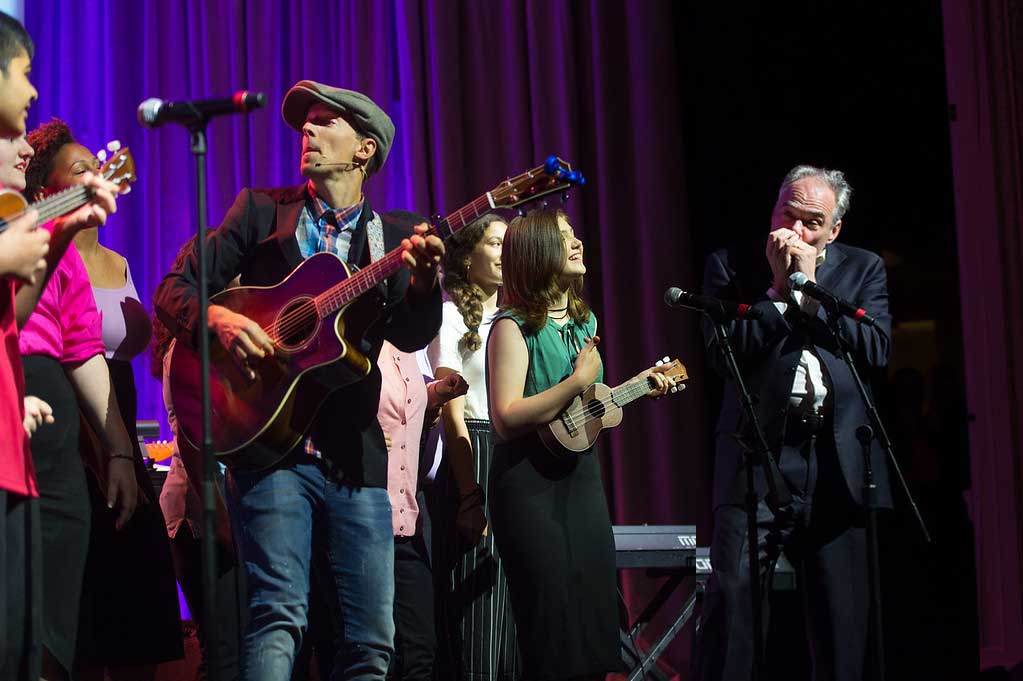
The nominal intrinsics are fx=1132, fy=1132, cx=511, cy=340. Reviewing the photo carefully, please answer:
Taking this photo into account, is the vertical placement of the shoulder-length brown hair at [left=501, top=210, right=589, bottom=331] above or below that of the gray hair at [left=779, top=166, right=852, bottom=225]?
below

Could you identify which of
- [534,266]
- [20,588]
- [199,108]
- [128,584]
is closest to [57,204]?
[199,108]

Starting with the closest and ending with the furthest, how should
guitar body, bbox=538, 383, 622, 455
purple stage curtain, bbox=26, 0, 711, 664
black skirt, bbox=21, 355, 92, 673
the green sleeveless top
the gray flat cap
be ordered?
black skirt, bbox=21, 355, 92, 673 < the gray flat cap < guitar body, bbox=538, 383, 622, 455 < the green sleeveless top < purple stage curtain, bbox=26, 0, 711, 664

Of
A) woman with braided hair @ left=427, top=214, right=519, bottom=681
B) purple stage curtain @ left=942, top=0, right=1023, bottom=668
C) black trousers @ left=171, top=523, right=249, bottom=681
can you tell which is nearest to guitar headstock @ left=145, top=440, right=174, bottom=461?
black trousers @ left=171, top=523, right=249, bottom=681

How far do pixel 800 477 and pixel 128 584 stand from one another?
211cm

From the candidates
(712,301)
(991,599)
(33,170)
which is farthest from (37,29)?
(991,599)

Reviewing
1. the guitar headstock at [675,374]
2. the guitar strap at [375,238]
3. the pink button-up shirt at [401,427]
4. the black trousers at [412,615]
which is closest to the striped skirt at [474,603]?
the black trousers at [412,615]

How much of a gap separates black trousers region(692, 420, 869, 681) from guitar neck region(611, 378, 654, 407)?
484 millimetres

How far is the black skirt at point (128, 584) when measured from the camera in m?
3.28

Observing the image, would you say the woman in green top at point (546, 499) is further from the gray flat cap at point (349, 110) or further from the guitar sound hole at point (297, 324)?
the guitar sound hole at point (297, 324)

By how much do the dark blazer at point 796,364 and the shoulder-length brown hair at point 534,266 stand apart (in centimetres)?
58

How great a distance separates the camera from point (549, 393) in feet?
11.3

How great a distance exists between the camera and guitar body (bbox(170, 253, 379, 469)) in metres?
2.91

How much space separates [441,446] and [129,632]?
162 centimetres

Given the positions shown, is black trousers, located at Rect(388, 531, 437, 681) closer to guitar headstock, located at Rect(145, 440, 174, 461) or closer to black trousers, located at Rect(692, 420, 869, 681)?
black trousers, located at Rect(692, 420, 869, 681)
